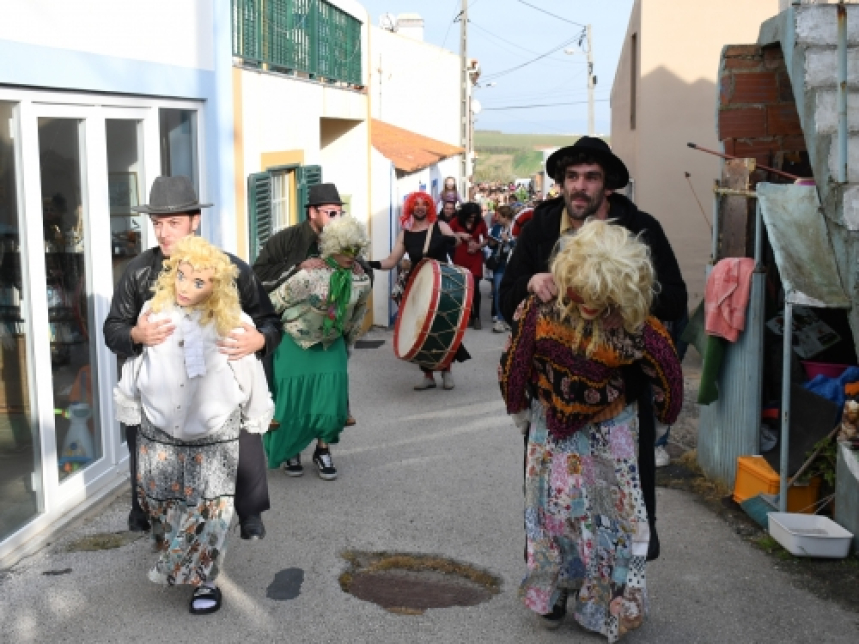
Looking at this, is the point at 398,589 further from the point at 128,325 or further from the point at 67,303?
the point at 67,303

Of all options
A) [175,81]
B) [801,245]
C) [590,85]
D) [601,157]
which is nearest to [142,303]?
[601,157]

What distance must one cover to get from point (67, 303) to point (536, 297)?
3117 millimetres

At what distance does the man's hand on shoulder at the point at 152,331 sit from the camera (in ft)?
15.3

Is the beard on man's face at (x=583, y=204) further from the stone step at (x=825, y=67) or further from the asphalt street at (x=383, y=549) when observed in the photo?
the stone step at (x=825, y=67)

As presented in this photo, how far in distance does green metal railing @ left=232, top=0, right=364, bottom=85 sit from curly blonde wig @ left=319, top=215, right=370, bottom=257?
8.42 feet

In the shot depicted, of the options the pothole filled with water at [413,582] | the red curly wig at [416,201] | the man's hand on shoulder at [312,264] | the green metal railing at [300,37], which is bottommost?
the pothole filled with water at [413,582]

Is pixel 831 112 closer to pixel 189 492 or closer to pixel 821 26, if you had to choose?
pixel 821 26

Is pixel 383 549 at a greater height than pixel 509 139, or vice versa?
pixel 509 139

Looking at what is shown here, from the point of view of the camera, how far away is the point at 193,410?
4742 mm

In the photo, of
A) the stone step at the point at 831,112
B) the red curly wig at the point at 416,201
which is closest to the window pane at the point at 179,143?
the red curly wig at the point at 416,201

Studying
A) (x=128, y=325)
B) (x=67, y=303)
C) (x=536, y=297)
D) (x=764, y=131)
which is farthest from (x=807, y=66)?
(x=67, y=303)

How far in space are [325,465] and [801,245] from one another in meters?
3.18

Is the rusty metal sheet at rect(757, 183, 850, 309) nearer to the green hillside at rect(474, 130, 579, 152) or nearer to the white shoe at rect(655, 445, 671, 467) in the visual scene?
the white shoe at rect(655, 445, 671, 467)

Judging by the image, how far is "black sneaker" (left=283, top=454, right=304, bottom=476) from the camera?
7.39 m
